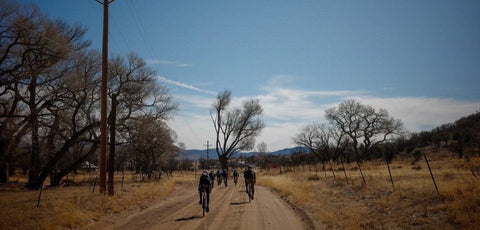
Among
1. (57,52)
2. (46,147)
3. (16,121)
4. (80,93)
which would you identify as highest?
(57,52)

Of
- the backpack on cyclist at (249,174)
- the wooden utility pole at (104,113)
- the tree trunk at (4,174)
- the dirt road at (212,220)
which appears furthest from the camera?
the tree trunk at (4,174)

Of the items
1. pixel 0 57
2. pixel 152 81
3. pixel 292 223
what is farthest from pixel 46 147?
pixel 292 223

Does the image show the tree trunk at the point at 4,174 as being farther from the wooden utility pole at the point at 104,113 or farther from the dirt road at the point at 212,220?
the dirt road at the point at 212,220

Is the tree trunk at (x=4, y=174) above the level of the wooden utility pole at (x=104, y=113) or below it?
below

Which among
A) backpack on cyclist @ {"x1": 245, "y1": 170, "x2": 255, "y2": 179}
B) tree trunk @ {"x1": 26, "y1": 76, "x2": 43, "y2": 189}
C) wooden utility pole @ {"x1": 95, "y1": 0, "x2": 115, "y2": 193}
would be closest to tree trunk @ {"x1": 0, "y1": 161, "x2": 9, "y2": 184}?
tree trunk @ {"x1": 26, "y1": 76, "x2": 43, "y2": 189}

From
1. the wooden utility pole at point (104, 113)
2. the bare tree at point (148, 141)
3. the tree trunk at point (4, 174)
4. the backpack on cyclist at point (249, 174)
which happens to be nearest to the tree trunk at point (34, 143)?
the tree trunk at point (4, 174)

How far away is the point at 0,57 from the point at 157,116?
42.6 feet

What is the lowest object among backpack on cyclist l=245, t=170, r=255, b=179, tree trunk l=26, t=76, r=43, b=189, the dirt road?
the dirt road

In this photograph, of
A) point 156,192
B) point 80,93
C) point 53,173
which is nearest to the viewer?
point 156,192

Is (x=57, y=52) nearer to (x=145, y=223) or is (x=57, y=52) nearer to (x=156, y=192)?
(x=156, y=192)

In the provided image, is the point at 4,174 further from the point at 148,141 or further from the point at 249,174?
the point at 249,174

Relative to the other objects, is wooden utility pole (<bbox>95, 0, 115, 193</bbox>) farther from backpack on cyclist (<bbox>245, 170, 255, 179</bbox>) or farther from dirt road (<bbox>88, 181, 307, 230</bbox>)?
backpack on cyclist (<bbox>245, 170, 255, 179</bbox>)

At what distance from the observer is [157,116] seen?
97.9 ft

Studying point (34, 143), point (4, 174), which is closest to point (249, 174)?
point (34, 143)
